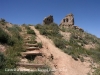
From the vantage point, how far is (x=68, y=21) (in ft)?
110

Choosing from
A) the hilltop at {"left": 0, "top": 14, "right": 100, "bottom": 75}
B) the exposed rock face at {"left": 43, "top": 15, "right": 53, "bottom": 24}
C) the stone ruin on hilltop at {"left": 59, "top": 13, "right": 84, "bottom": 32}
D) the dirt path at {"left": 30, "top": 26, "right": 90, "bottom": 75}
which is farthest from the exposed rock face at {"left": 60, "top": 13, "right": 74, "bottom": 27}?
the dirt path at {"left": 30, "top": 26, "right": 90, "bottom": 75}

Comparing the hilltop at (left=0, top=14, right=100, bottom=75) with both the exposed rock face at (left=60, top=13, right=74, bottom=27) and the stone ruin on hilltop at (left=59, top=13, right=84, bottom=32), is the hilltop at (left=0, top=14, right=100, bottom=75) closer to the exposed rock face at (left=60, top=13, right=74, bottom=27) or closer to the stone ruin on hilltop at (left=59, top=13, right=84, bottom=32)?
the stone ruin on hilltop at (left=59, top=13, right=84, bottom=32)

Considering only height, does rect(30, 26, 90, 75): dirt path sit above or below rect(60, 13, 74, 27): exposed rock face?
below

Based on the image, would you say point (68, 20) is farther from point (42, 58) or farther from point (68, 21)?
point (42, 58)

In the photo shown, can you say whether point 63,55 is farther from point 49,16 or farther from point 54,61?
point 49,16

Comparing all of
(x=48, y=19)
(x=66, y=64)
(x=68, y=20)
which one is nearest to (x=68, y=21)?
(x=68, y=20)

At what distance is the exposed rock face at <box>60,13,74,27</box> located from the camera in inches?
1297

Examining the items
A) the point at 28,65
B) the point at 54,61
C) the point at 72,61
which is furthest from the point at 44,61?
the point at 72,61

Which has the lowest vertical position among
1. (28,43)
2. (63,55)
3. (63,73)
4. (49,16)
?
(63,73)

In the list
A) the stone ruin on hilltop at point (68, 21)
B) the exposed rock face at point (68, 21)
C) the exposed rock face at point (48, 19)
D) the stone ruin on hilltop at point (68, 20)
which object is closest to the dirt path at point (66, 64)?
the exposed rock face at point (48, 19)

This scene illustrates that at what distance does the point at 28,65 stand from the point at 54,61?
2193mm

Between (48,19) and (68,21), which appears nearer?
(48,19)

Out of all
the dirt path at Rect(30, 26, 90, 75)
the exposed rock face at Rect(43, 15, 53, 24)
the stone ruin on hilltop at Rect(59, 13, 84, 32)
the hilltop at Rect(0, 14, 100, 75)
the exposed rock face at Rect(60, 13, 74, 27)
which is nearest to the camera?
the hilltop at Rect(0, 14, 100, 75)

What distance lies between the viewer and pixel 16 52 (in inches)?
393
